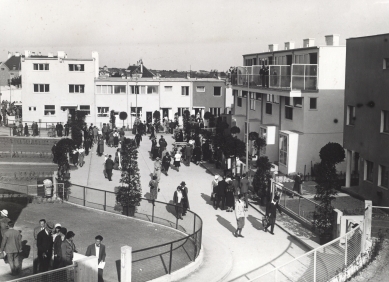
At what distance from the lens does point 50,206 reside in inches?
807

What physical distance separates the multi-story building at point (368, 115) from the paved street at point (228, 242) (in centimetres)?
557

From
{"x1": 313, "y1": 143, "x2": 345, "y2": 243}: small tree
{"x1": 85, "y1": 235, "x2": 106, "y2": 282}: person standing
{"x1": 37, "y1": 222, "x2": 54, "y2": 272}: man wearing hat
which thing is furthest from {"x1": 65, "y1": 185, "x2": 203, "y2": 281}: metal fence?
{"x1": 313, "y1": 143, "x2": 345, "y2": 243}: small tree

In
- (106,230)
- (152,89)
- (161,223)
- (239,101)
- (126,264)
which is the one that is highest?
(152,89)

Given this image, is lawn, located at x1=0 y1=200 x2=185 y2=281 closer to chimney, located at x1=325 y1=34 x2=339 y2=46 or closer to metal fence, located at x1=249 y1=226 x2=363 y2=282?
metal fence, located at x1=249 y1=226 x2=363 y2=282

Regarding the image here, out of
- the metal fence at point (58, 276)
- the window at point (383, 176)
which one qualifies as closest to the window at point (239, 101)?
the window at point (383, 176)

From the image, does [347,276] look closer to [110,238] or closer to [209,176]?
[110,238]

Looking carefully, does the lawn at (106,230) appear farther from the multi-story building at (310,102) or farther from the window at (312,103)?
the window at (312,103)

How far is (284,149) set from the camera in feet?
97.8

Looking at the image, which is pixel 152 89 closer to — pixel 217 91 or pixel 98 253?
pixel 217 91

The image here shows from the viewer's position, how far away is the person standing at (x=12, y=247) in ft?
40.4

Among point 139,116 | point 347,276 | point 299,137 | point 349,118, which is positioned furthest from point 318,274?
point 139,116

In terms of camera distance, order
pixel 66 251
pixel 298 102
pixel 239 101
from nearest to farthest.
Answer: pixel 66 251 → pixel 298 102 → pixel 239 101

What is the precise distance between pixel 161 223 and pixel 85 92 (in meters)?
37.3

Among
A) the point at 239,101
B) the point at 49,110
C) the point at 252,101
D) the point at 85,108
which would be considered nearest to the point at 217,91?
the point at 239,101
